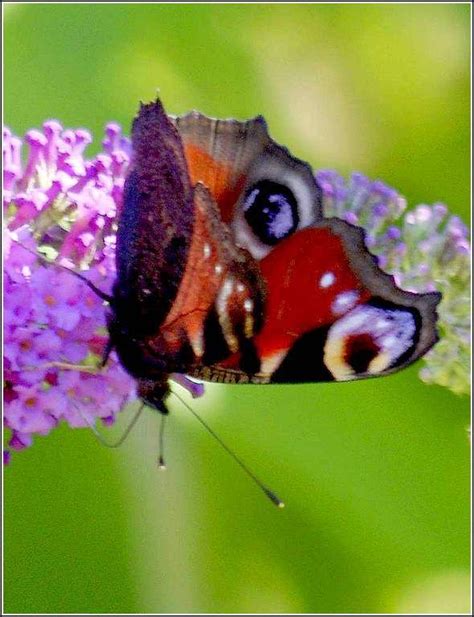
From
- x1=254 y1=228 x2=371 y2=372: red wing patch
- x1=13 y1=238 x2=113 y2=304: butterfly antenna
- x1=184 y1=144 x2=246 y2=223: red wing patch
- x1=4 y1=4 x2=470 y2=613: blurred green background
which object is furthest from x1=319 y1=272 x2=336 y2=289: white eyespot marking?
x1=4 y1=4 x2=470 y2=613: blurred green background

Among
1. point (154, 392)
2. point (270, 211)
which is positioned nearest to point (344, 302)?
point (270, 211)

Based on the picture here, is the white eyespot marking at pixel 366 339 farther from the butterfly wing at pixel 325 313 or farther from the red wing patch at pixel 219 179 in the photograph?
the red wing patch at pixel 219 179

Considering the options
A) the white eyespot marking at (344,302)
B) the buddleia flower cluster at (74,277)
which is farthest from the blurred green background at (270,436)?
the white eyespot marking at (344,302)

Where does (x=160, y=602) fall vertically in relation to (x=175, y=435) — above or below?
below

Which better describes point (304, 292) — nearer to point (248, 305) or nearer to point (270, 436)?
point (248, 305)

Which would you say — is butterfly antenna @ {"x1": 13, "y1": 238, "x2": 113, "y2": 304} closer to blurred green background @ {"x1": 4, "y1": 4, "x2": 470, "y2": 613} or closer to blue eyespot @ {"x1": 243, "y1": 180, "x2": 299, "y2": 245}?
blue eyespot @ {"x1": 243, "y1": 180, "x2": 299, "y2": 245}

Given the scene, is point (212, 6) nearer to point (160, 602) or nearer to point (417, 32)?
point (417, 32)

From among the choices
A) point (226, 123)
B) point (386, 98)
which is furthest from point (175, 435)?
point (386, 98)
